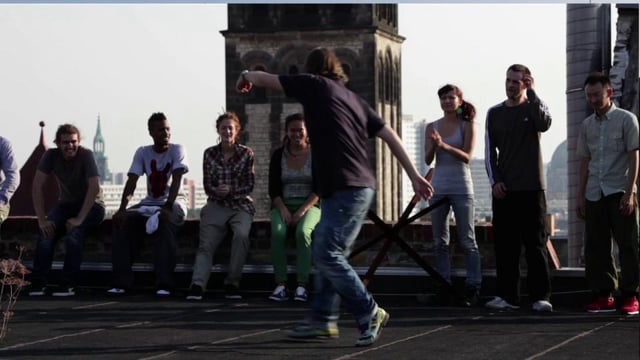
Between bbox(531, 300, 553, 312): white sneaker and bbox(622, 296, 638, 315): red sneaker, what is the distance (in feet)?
1.63

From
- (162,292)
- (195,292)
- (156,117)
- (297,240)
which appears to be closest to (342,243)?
(297,240)

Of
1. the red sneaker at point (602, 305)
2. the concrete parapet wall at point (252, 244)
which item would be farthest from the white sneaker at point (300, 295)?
the red sneaker at point (602, 305)

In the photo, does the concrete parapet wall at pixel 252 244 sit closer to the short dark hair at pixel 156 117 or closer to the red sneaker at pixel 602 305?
the short dark hair at pixel 156 117

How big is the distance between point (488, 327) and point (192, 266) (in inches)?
151

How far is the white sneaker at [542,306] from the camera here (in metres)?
10.2

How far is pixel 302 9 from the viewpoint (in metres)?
62.6

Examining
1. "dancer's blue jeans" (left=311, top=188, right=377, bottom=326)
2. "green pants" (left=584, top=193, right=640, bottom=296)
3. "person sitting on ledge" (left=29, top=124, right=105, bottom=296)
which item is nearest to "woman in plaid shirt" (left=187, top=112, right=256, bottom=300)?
"person sitting on ledge" (left=29, top=124, right=105, bottom=296)

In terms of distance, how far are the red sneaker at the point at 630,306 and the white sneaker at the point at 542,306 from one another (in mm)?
496

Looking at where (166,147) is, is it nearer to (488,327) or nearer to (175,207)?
(175,207)

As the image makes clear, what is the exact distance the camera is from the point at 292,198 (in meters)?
11.5

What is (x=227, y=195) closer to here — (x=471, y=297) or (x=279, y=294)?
(x=279, y=294)

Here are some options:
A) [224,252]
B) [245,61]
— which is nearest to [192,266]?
[224,252]

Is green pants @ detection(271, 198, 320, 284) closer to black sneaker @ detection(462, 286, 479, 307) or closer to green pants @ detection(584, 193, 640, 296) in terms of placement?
black sneaker @ detection(462, 286, 479, 307)

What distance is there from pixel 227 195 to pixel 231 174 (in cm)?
16
